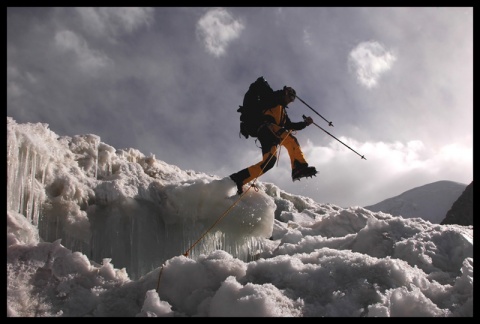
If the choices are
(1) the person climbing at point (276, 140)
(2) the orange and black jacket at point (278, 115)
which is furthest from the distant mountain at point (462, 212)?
(2) the orange and black jacket at point (278, 115)

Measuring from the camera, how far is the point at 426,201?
40.6m

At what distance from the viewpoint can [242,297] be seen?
4.32 meters

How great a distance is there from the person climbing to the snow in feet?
1.51

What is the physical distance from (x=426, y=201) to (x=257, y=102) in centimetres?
3793

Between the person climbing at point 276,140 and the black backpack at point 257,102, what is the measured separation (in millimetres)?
74

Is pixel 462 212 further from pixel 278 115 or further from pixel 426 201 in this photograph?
pixel 278 115

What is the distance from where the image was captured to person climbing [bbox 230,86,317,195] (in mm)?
8492

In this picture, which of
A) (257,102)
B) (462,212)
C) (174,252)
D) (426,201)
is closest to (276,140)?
(257,102)

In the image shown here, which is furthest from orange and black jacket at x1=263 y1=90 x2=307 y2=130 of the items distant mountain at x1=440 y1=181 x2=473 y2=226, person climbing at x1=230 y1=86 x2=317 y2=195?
distant mountain at x1=440 y1=181 x2=473 y2=226

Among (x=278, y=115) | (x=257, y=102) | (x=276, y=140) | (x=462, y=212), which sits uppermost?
(x=462, y=212)

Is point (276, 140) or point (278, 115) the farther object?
point (278, 115)

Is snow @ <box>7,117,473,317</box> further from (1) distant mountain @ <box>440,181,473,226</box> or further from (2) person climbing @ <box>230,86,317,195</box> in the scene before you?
(1) distant mountain @ <box>440,181,473,226</box>
